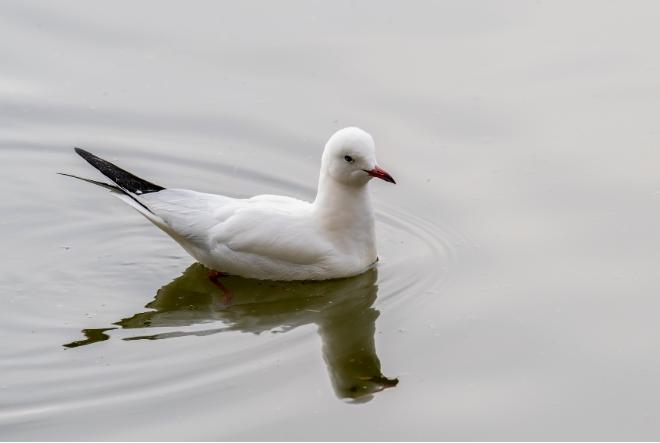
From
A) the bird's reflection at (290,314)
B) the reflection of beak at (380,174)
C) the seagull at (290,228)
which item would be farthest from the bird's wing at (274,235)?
the reflection of beak at (380,174)

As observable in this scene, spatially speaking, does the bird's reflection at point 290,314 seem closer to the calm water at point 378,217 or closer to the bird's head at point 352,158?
the calm water at point 378,217

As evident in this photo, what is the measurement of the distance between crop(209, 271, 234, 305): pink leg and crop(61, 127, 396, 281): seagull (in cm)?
2

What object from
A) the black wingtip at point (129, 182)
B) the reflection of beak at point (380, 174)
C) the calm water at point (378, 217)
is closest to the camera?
the calm water at point (378, 217)

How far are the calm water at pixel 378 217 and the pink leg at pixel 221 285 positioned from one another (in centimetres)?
7

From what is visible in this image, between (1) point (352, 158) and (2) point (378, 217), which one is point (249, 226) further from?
(2) point (378, 217)

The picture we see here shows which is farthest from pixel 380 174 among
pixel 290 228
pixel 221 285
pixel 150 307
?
pixel 150 307

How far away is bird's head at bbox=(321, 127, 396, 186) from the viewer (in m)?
8.27

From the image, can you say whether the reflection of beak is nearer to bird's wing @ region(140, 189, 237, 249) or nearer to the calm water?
the calm water

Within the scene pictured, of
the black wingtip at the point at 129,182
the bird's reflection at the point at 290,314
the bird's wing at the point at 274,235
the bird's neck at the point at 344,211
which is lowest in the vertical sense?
the bird's reflection at the point at 290,314

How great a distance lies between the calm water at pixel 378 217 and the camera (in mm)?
7191

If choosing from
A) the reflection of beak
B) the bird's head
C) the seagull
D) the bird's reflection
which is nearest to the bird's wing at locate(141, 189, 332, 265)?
the seagull

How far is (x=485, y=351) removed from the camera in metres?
7.68

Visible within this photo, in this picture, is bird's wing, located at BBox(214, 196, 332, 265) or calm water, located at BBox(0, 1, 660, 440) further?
bird's wing, located at BBox(214, 196, 332, 265)

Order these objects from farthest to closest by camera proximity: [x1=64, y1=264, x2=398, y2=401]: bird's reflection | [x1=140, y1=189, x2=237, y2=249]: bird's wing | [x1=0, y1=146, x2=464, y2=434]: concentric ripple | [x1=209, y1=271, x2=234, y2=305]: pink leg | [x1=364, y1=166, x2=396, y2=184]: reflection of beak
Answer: [x1=140, y1=189, x2=237, y2=249]: bird's wing → [x1=209, y1=271, x2=234, y2=305]: pink leg → [x1=364, y1=166, x2=396, y2=184]: reflection of beak → [x1=64, y1=264, x2=398, y2=401]: bird's reflection → [x1=0, y1=146, x2=464, y2=434]: concentric ripple
